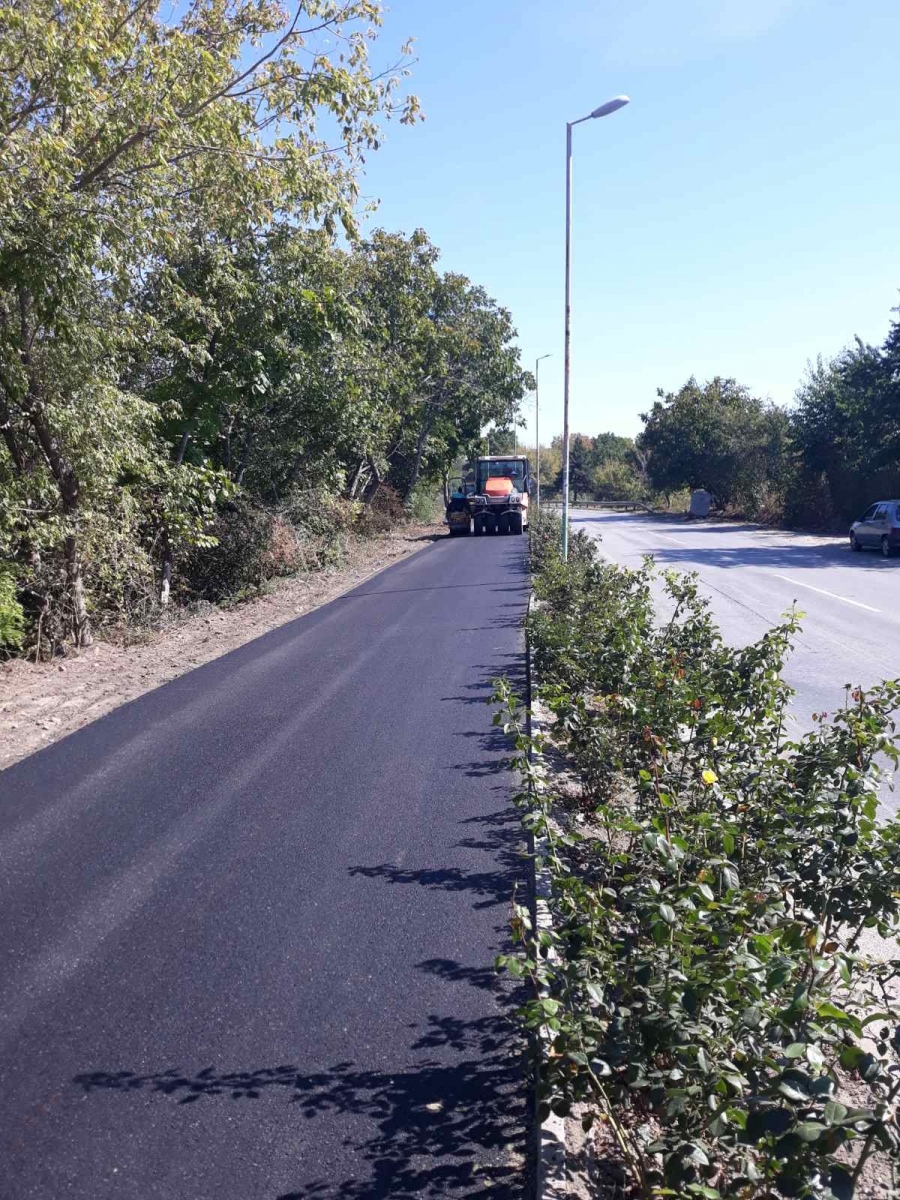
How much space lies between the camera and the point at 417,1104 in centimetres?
347

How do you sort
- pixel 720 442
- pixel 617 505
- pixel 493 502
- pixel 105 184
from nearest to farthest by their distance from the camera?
pixel 105 184, pixel 493 502, pixel 720 442, pixel 617 505

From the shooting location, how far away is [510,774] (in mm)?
7395

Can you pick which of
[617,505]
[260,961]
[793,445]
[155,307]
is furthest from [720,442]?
[260,961]

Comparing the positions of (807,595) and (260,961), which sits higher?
(807,595)

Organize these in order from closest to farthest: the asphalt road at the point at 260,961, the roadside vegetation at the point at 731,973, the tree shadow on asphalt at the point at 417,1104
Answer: the roadside vegetation at the point at 731,973, the tree shadow on asphalt at the point at 417,1104, the asphalt road at the point at 260,961

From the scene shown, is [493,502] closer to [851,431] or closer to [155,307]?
[851,431]

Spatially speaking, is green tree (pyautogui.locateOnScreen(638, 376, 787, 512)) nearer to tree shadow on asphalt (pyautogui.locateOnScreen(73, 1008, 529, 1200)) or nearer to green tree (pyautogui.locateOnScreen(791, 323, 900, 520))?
green tree (pyautogui.locateOnScreen(791, 323, 900, 520))

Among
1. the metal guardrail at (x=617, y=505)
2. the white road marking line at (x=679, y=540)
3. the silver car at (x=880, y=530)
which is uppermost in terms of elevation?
the metal guardrail at (x=617, y=505)

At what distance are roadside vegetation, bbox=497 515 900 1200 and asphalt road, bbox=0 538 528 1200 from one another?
0.49 m

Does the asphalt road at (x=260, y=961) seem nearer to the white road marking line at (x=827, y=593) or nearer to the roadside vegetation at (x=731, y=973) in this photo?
the roadside vegetation at (x=731, y=973)

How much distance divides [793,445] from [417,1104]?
41.8 metres

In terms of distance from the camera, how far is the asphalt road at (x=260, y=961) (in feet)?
10.6

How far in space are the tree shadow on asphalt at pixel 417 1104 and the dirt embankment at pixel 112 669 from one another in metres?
5.23

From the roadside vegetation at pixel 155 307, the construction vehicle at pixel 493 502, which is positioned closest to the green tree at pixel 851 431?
the construction vehicle at pixel 493 502
